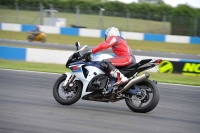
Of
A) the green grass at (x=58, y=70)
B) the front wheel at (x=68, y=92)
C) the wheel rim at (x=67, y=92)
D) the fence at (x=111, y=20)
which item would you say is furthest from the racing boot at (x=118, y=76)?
the fence at (x=111, y=20)

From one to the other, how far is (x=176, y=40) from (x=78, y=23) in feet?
26.7

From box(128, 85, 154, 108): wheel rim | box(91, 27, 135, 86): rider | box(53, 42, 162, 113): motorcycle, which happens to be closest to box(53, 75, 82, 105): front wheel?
box(53, 42, 162, 113): motorcycle

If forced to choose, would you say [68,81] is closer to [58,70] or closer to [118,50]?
[118,50]

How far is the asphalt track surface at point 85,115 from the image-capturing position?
21.1ft

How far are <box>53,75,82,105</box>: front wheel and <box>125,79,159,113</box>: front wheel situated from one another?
0.98 m

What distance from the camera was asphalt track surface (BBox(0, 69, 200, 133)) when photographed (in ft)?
21.1

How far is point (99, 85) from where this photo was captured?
8.15 meters

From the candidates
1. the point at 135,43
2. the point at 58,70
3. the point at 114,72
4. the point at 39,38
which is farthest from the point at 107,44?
the point at 135,43

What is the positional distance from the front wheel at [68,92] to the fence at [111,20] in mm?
25084

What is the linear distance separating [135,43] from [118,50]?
2225cm

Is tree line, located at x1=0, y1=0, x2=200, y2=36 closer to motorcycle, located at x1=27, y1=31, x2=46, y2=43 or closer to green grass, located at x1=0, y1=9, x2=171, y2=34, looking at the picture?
green grass, located at x1=0, y1=9, x2=171, y2=34

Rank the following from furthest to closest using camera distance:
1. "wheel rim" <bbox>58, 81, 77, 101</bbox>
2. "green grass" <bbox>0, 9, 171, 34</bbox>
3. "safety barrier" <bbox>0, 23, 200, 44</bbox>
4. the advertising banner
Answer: "green grass" <bbox>0, 9, 171, 34</bbox>
"safety barrier" <bbox>0, 23, 200, 44</bbox>
the advertising banner
"wheel rim" <bbox>58, 81, 77, 101</bbox>

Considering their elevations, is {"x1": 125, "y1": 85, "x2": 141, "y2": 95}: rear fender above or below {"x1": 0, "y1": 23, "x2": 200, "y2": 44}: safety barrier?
below

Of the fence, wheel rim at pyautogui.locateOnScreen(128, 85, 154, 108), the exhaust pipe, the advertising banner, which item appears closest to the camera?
the exhaust pipe
